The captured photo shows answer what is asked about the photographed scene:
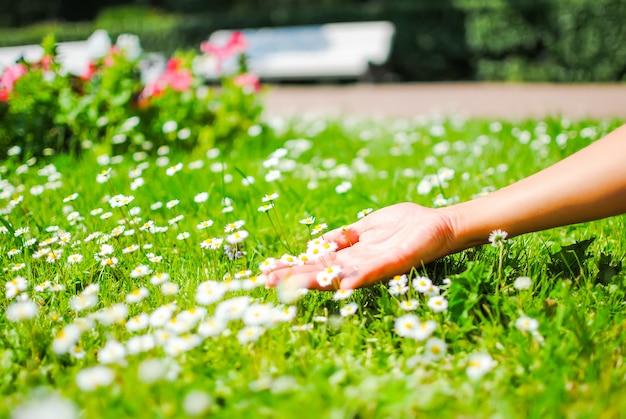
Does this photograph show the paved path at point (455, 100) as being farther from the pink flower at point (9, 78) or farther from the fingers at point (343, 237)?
the fingers at point (343, 237)

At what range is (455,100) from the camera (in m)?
8.95

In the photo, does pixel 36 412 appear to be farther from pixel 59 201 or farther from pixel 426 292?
pixel 59 201

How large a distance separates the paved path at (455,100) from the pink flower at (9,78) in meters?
3.10

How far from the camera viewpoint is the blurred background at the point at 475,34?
9.94 meters

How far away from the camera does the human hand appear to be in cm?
177

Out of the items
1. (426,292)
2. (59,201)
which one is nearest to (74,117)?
(59,201)

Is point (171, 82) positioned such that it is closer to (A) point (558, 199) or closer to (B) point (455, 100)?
(A) point (558, 199)

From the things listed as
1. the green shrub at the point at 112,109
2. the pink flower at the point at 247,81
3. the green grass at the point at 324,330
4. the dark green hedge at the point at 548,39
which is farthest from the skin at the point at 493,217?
the dark green hedge at the point at 548,39

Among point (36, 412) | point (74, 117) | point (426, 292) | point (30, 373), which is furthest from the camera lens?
point (74, 117)

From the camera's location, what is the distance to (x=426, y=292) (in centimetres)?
170

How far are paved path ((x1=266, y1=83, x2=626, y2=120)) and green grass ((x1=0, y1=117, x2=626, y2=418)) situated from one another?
4.28 meters

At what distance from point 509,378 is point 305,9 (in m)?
14.0

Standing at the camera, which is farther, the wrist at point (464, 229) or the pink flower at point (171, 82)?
the pink flower at point (171, 82)

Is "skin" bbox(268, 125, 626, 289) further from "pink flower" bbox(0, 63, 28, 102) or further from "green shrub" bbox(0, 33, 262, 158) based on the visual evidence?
"pink flower" bbox(0, 63, 28, 102)
